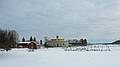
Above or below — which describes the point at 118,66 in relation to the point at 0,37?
below

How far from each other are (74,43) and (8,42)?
117367 mm

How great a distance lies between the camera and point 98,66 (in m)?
18.4

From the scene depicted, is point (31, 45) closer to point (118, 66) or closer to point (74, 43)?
point (74, 43)

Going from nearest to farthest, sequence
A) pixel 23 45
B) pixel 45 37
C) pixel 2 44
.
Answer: pixel 2 44, pixel 23 45, pixel 45 37

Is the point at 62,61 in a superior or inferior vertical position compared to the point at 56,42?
inferior

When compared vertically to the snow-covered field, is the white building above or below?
above

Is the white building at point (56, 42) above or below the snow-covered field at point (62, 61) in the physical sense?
above

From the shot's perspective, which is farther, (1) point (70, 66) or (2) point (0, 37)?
(2) point (0, 37)

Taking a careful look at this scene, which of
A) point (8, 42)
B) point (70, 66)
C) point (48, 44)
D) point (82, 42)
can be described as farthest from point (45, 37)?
point (70, 66)

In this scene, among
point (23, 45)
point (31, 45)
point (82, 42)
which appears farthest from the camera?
point (82, 42)

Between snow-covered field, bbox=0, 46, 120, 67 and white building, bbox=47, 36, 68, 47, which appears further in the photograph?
white building, bbox=47, 36, 68, 47

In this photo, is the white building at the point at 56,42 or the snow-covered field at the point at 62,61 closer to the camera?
the snow-covered field at the point at 62,61

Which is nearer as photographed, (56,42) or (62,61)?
(62,61)

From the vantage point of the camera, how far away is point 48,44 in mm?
137500
